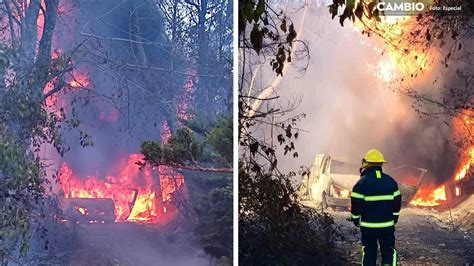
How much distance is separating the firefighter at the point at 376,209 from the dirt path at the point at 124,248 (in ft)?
3.67

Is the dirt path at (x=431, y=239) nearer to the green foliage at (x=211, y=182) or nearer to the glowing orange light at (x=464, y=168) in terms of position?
the glowing orange light at (x=464, y=168)

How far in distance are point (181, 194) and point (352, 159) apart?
48.5 inches

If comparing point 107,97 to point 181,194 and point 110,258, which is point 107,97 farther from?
point 110,258

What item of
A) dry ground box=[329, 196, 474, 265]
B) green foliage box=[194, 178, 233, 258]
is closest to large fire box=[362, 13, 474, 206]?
dry ground box=[329, 196, 474, 265]

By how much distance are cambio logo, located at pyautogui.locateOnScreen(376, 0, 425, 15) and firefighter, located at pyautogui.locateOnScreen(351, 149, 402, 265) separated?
0.99 m

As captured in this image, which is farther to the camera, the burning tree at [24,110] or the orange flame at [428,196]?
the orange flame at [428,196]

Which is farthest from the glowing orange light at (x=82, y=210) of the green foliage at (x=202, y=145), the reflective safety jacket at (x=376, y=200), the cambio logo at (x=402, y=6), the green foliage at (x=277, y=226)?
the cambio logo at (x=402, y=6)

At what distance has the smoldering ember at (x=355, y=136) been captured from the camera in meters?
3.89

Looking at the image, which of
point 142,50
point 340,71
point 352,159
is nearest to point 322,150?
point 352,159

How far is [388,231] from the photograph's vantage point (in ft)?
12.8

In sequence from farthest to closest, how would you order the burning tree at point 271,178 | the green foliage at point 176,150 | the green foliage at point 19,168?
the burning tree at point 271,178
the green foliage at point 176,150
the green foliage at point 19,168

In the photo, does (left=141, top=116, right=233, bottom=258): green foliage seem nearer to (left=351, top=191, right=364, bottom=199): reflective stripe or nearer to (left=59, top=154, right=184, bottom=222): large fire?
(left=59, top=154, right=184, bottom=222): large fire

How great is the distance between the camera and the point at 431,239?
12.9ft

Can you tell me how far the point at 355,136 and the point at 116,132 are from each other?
167 centimetres
